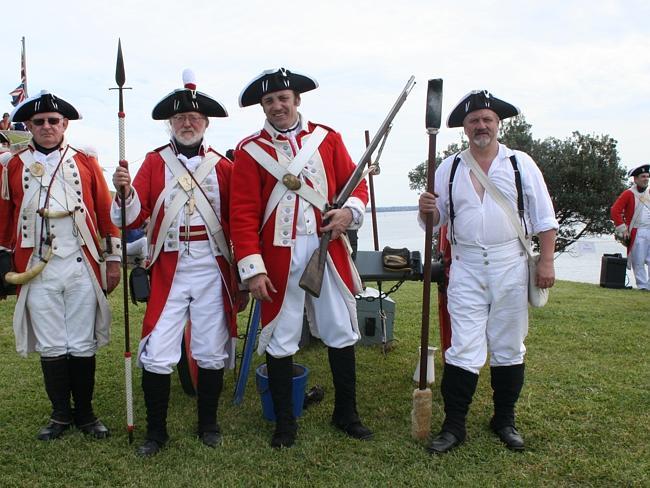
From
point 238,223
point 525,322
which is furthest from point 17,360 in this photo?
point 525,322

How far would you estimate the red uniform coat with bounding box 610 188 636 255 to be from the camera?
1087 cm

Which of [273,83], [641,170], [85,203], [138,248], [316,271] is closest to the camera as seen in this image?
[316,271]

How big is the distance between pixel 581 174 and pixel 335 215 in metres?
19.5

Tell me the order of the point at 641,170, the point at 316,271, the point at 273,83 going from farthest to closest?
the point at 641,170, the point at 273,83, the point at 316,271

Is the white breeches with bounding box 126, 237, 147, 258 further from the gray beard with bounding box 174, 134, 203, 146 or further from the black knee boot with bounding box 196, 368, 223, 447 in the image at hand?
the black knee boot with bounding box 196, 368, 223, 447

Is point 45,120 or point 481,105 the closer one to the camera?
point 481,105

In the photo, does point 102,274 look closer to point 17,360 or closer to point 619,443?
point 17,360

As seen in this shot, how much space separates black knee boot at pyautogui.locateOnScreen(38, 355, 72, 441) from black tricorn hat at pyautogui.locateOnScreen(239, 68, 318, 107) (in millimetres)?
2014

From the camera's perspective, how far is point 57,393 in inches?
150

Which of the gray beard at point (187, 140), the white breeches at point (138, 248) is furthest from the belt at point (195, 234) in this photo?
the white breeches at point (138, 248)

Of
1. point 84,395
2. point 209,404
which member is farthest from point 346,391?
point 84,395

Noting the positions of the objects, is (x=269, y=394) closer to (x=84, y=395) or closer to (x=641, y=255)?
(x=84, y=395)

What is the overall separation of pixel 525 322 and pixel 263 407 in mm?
1841

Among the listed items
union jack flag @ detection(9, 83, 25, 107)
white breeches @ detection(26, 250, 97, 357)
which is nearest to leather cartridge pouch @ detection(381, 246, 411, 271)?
white breeches @ detection(26, 250, 97, 357)
